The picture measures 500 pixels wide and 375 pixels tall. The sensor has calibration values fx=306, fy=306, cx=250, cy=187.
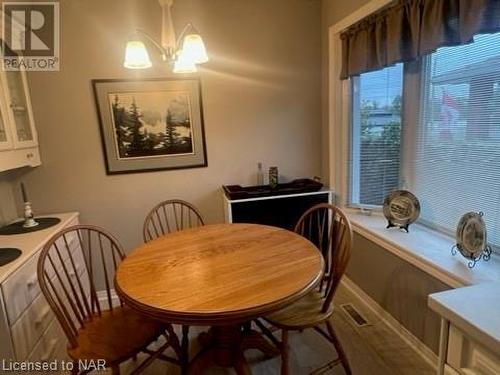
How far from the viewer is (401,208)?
210 cm

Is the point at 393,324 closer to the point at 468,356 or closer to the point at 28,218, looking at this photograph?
the point at 468,356

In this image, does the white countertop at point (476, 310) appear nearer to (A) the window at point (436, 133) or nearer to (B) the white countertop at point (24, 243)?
(A) the window at point (436, 133)

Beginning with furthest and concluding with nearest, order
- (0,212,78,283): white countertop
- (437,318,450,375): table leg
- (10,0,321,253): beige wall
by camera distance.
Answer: (10,0,321,253): beige wall < (0,212,78,283): white countertop < (437,318,450,375): table leg

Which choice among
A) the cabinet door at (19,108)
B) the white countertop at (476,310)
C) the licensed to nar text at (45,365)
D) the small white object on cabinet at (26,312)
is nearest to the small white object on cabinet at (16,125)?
the cabinet door at (19,108)

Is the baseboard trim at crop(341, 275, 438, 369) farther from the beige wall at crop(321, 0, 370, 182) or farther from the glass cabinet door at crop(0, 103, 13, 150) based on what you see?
the glass cabinet door at crop(0, 103, 13, 150)

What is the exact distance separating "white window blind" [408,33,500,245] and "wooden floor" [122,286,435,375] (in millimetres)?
807

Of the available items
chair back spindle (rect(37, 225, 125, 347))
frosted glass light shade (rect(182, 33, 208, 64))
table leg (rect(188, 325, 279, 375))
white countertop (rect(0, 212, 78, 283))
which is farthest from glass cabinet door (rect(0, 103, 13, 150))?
table leg (rect(188, 325, 279, 375))

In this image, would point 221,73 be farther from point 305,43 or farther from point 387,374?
point 387,374

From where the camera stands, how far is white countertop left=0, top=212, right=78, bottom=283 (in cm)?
145

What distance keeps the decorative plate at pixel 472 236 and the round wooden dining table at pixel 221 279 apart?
76cm

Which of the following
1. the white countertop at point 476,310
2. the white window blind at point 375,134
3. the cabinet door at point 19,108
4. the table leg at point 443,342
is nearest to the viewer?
the white countertop at point 476,310

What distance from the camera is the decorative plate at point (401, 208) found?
6.71 ft

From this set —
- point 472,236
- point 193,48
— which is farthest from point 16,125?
point 472,236

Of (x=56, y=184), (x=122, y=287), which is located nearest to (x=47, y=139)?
(x=56, y=184)
